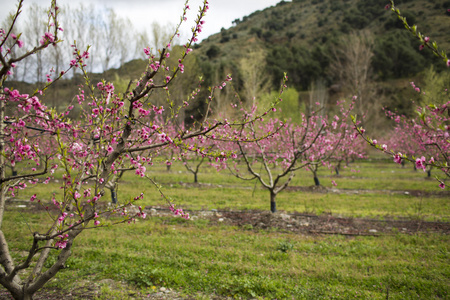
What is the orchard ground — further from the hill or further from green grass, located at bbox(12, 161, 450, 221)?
the hill

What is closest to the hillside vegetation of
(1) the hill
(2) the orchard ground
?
(1) the hill

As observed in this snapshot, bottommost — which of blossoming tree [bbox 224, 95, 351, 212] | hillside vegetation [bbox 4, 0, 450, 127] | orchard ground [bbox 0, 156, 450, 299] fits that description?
orchard ground [bbox 0, 156, 450, 299]

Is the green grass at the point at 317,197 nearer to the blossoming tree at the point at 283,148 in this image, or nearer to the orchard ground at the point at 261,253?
the orchard ground at the point at 261,253

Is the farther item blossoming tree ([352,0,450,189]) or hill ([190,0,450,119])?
hill ([190,0,450,119])

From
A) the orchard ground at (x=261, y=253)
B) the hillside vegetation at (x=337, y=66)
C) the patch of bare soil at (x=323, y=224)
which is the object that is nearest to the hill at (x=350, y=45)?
the hillside vegetation at (x=337, y=66)

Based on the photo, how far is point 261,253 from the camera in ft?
21.1

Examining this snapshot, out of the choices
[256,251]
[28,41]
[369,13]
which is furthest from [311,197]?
[369,13]

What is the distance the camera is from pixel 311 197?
13211mm

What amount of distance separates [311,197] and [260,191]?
2.71 metres

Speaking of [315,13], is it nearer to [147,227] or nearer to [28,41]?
[28,41]

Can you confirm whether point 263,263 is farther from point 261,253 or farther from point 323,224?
point 323,224

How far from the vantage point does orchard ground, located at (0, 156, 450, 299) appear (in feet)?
15.9

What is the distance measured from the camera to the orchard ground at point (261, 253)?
486 centimetres

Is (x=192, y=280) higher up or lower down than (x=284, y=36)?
lower down
